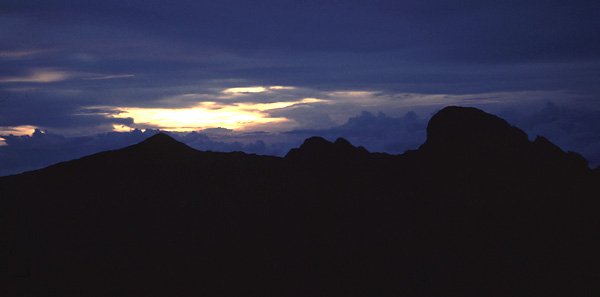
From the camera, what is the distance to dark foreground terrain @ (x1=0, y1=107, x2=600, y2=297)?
6544 centimetres

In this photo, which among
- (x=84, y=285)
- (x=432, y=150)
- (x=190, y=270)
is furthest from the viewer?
(x=432, y=150)

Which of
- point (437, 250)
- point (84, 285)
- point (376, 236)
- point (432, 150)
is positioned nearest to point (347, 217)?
point (376, 236)

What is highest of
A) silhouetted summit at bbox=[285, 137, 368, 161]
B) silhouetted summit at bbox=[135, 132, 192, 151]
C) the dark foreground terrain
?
silhouetted summit at bbox=[135, 132, 192, 151]

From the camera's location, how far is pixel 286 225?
7381 cm

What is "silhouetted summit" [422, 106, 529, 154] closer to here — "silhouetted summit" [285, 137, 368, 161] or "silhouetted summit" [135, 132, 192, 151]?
"silhouetted summit" [285, 137, 368, 161]

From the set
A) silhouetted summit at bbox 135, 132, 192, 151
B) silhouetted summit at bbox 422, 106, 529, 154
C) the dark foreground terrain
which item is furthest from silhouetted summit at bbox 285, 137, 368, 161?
silhouetted summit at bbox 135, 132, 192, 151

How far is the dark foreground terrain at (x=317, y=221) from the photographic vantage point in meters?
65.4

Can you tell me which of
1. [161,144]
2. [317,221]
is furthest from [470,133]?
[161,144]

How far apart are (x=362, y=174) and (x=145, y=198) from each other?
95.2 ft

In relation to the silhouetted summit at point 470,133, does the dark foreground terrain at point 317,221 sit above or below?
below

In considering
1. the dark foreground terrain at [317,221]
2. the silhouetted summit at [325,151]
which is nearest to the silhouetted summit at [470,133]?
the dark foreground terrain at [317,221]

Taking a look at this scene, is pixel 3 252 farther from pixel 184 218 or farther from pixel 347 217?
pixel 347 217

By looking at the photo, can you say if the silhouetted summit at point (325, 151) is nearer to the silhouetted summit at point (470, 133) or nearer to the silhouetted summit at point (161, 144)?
the silhouetted summit at point (470, 133)

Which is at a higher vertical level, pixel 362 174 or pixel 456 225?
pixel 362 174
